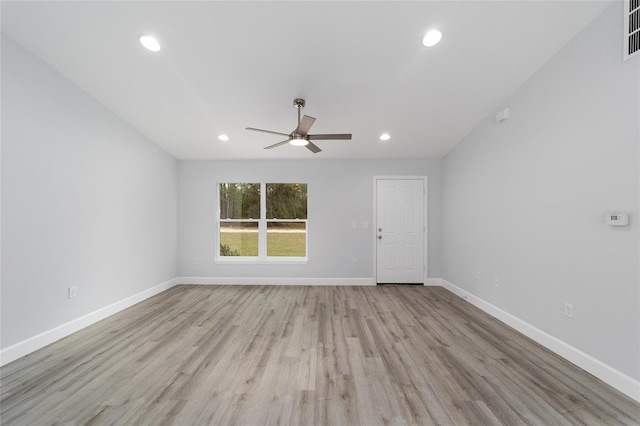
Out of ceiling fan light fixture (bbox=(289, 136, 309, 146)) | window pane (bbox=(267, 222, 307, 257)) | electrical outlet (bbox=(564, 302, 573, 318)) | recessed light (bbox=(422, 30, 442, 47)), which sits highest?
recessed light (bbox=(422, 30, 442, 47))

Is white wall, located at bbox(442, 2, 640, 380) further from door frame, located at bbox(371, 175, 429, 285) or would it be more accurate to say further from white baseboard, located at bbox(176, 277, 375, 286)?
white baseboard, located at bbox(176, 277, 375, 286)

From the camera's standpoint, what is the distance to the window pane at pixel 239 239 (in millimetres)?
5363

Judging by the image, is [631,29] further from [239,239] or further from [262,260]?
[239,239]

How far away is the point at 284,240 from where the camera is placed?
533 centimetres

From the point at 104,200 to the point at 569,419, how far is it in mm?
5093

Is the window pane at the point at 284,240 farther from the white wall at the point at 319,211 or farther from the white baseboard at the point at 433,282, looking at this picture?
the white baseboard at the point at 433,282

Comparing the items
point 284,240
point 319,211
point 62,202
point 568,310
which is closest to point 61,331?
point 62,202

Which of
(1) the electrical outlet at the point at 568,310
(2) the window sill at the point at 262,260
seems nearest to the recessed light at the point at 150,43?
(2) the window sill at the point at 262,260

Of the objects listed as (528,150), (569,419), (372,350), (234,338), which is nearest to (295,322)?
(234,338)

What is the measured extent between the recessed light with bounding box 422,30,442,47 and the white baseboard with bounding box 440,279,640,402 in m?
3.10

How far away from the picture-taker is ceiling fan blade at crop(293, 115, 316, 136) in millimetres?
2632

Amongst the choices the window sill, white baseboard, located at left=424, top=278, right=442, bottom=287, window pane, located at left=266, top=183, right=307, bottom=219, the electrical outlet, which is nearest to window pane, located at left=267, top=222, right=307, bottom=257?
the window sill

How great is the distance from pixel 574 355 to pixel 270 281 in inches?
171

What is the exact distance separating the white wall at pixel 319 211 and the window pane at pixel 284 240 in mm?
265
